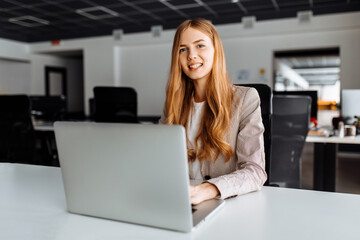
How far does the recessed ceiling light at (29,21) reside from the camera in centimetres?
709

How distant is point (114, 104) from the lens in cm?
357

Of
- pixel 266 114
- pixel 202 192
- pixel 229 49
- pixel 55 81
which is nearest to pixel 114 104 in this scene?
pixel 266 114

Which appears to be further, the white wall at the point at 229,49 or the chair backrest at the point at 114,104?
the white wall at the point at 229,49

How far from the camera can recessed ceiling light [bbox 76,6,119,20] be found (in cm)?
644

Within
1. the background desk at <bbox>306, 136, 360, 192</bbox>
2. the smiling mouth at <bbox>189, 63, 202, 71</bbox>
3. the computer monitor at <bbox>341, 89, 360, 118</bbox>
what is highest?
the smiling mouth at <bbox>189, 63, 202, 71</bbox>

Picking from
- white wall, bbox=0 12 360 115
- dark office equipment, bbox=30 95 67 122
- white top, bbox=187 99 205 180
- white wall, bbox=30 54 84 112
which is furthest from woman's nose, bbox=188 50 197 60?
white wall, bbox=30 54 84 112

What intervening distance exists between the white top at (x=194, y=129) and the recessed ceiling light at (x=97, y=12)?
5.65 meters

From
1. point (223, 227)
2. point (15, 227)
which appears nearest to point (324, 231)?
point (223, 227)

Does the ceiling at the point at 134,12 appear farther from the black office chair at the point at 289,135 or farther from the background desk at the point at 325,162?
the black office chair at the point at 289,135

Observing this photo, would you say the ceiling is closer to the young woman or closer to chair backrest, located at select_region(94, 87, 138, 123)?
chair backrest, located at select_region(94, 87, 138, 123)

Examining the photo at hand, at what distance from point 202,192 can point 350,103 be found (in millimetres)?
3104

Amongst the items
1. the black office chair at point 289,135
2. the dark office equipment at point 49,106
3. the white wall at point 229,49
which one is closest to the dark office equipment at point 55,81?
the white wall at point 229,49

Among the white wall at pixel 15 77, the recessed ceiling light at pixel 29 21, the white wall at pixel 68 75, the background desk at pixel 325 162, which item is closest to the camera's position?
the background desk at pixel 325 162

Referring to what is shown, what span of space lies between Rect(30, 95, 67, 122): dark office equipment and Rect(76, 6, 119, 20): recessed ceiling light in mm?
2489
